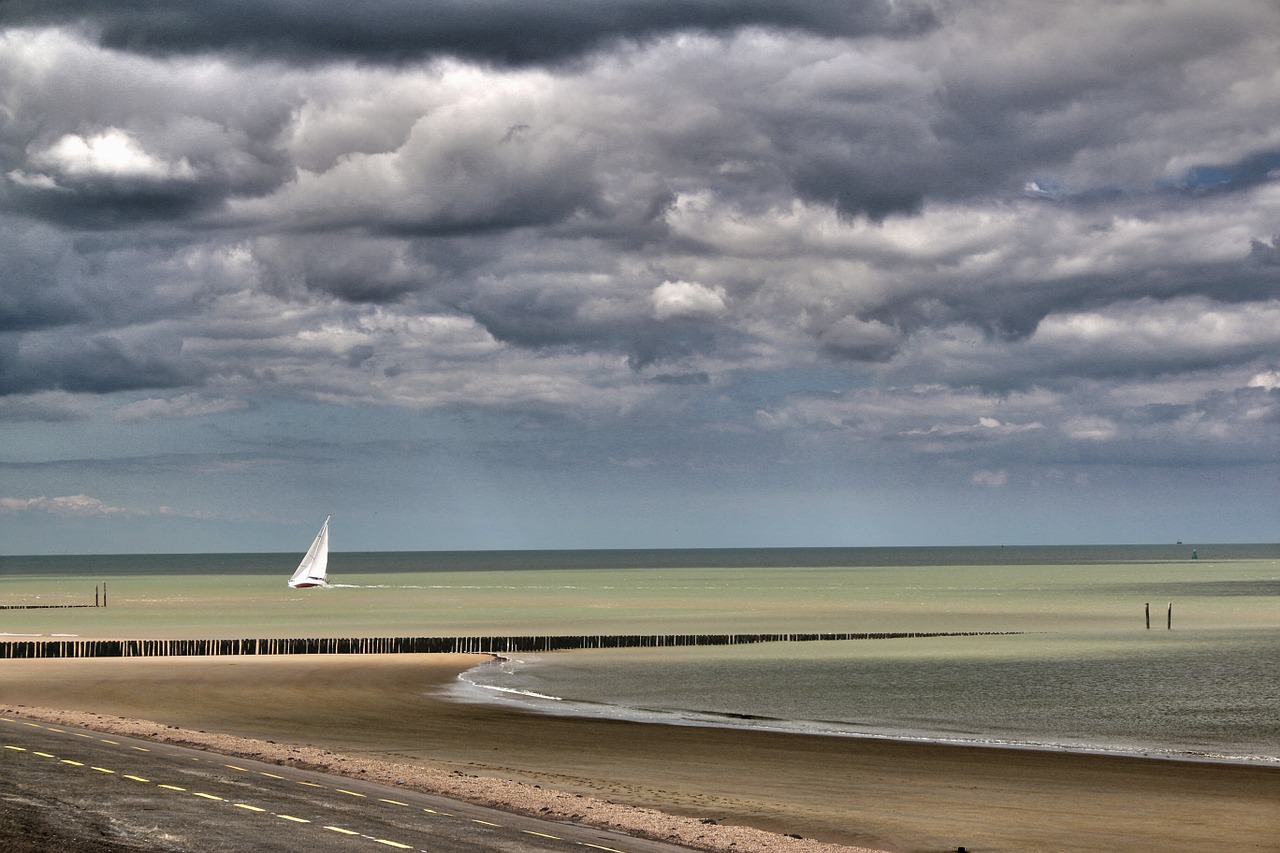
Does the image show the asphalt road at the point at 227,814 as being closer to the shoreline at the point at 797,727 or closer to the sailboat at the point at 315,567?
the shoreline at the point at 797,727

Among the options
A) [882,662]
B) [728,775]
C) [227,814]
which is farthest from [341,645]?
[227,814]

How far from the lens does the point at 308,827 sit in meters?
24.9

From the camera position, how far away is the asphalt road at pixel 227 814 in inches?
911

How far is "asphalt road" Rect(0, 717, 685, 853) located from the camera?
75.9 feet

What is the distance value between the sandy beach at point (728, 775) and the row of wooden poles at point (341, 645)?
73.3ft

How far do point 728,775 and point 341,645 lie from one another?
1943 inches

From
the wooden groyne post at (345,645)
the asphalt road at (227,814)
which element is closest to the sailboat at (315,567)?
the wooden groyne post at (345,645)

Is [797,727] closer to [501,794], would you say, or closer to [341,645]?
[501,794]

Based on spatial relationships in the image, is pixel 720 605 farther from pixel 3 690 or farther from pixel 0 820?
pixel 0 820

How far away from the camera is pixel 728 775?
120 ft

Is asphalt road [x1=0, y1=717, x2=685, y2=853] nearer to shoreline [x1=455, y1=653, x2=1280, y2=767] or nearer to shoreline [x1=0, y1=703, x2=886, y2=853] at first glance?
shoreline [x1=0, y1=703, x2=886, y2=853]

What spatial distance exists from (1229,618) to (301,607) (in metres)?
→ 95.3

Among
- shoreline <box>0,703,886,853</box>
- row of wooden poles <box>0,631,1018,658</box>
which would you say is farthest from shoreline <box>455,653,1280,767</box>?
row of wooden poles <box>0,631,1018,658</box>

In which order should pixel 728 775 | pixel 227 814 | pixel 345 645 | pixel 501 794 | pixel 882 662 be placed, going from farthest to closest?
pixel 345 645
pixel 882 662
pixel 728 775
pixel 501 794
pixel 227 814
